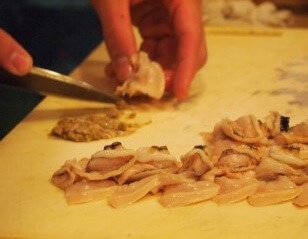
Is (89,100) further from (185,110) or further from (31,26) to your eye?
(31,26)

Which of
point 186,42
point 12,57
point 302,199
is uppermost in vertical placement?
point 12,57

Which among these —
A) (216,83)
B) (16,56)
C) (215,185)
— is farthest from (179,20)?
(215,185)

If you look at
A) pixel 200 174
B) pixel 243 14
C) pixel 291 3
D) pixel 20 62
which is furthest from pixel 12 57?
pixel 291 3

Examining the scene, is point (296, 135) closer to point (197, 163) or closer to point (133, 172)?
point (197, 163)

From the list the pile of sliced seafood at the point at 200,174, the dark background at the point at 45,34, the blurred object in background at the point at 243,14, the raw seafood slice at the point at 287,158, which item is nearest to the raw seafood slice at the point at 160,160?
the pile of sliced seafood at the point at 200,174

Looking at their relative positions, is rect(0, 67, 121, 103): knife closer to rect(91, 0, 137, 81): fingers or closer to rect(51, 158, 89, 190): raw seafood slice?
rect(91, 0, 137, 81): fingers

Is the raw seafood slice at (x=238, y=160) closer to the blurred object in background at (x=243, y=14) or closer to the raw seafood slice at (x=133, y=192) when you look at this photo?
the raw seafood slice at (x=133, y=192)
